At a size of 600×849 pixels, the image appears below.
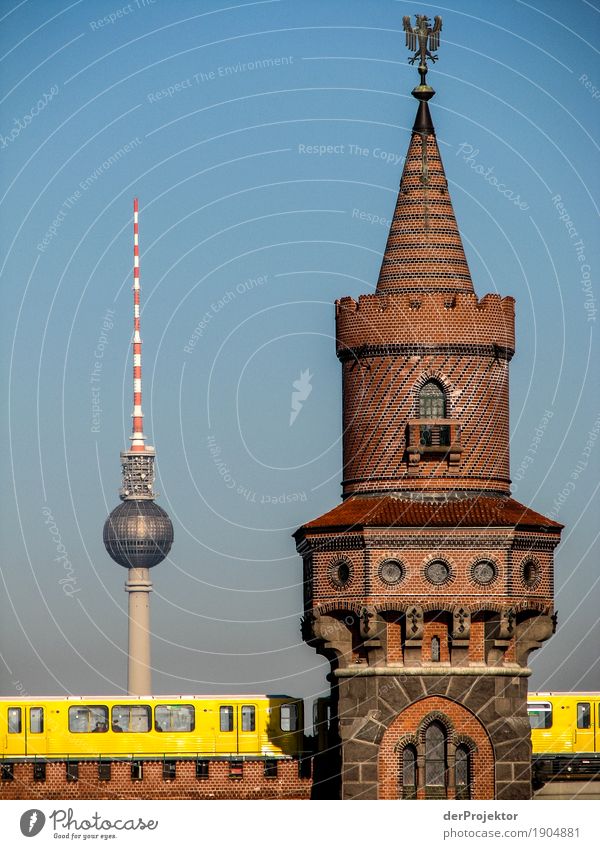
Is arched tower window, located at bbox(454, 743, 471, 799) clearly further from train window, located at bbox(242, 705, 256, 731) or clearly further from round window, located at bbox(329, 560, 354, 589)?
train window, located at bbox(242, 705, 256, 731)

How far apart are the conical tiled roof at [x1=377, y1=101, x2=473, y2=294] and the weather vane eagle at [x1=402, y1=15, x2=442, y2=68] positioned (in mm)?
1671

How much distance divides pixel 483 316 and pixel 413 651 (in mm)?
11430

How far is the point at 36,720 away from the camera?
106m

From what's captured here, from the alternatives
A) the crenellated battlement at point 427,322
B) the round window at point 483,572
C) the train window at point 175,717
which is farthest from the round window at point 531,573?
the train window at point 175,717

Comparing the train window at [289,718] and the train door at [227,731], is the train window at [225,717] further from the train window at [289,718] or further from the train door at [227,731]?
the train window at [289,718]

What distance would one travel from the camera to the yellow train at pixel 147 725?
10538cm

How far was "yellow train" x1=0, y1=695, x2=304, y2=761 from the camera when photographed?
346 feet

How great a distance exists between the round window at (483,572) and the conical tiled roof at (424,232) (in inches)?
375

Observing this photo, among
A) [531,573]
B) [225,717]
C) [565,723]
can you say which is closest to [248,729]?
[225,717]

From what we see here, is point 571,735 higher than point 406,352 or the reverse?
the reverse

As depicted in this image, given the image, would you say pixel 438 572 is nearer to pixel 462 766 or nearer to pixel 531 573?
pixel 531 573

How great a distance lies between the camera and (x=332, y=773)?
98.9 m
